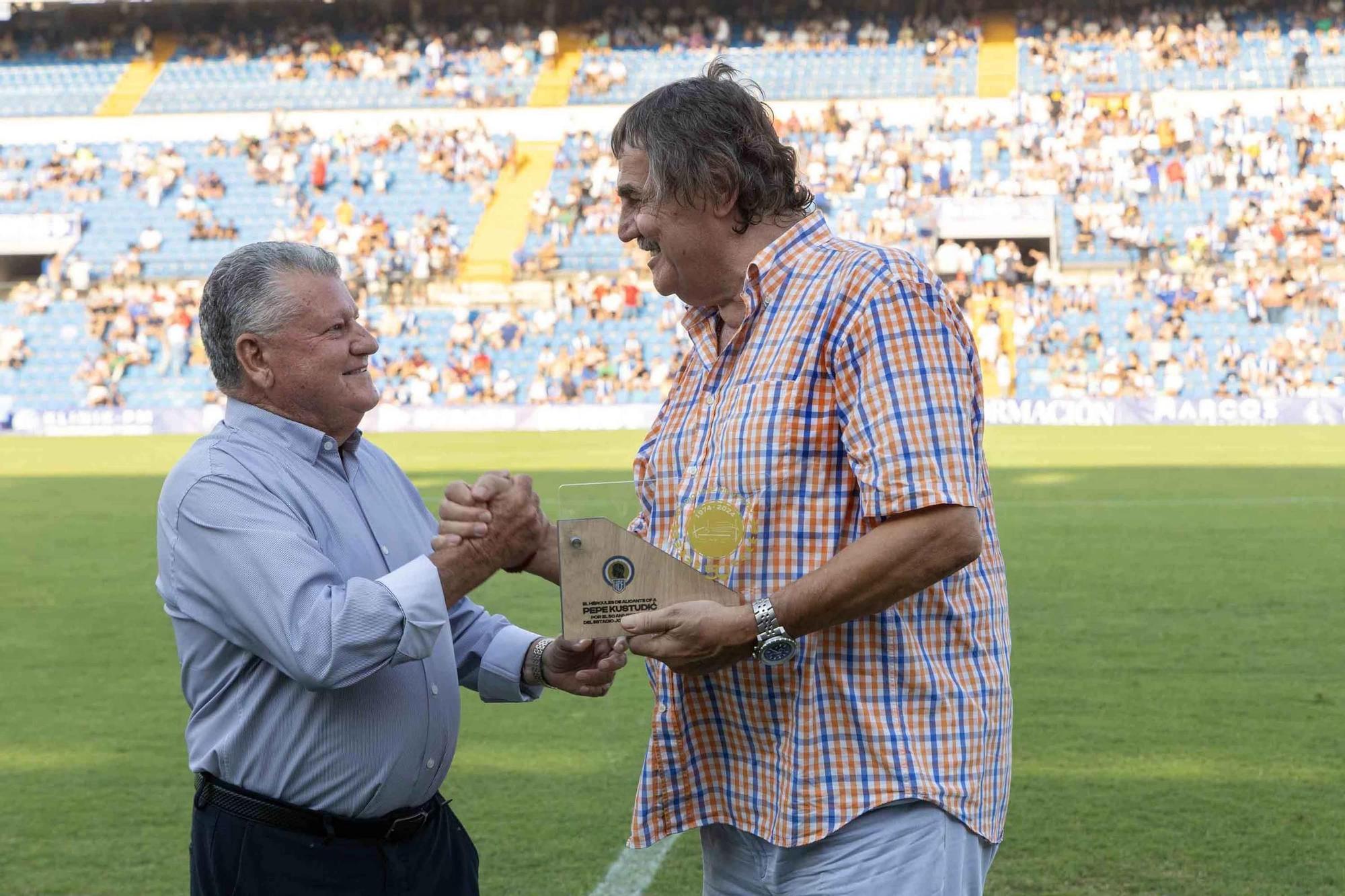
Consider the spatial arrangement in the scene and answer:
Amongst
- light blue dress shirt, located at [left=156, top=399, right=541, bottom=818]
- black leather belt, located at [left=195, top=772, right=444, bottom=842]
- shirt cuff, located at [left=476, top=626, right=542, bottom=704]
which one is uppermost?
light blue dress shirt, located at [left=156, top=399, right=541, bottom=818]

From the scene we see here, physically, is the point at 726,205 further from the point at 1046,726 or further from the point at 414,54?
the point at 414,54

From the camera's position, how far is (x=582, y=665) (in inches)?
130

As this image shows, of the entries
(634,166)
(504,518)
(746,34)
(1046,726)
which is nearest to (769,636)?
(504,518)

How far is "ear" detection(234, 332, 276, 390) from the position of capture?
3072 mm

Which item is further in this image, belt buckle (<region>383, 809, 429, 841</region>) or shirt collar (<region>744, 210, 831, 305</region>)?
belt buckle (<region>383, 809, 429, 841</region>)

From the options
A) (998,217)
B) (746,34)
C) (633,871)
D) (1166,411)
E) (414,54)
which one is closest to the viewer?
(633,871)

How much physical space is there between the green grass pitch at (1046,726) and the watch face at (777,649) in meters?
3.07

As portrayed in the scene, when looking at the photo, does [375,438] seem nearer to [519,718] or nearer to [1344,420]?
[1344,420]

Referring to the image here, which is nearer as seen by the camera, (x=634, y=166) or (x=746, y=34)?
(x=634, y=166)

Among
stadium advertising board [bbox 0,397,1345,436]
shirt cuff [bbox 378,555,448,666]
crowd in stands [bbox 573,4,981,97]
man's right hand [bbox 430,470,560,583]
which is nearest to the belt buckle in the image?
shirt cuff [bbox 378,555,448,666]

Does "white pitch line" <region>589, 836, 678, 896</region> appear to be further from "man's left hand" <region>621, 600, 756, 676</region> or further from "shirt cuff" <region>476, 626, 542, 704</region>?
"man's left hand" <region>621, 600, 756, 676</region>

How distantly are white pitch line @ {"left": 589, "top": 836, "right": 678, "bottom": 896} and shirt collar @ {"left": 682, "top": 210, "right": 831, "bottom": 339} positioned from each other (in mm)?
3196

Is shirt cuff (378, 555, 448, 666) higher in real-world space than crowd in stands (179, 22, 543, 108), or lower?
lower

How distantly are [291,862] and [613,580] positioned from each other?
0.95 meters
